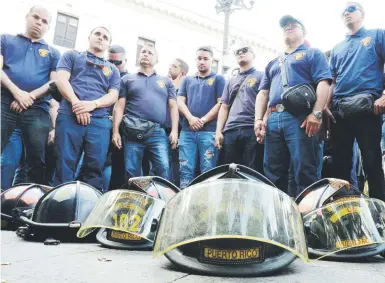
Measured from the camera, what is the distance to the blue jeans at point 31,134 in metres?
3.36

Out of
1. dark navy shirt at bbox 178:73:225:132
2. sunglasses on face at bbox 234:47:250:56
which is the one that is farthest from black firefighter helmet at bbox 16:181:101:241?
sunglasses on face at bbox 234:47:250:56

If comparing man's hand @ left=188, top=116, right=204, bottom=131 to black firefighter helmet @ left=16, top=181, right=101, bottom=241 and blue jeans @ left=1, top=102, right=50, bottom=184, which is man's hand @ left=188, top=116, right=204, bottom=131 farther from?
black firefighter helmet @ left=16, top=181, right=101, bottom=241

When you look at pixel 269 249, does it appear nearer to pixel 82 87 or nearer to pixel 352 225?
pixel 352 225

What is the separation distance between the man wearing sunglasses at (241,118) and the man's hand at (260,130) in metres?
0.28

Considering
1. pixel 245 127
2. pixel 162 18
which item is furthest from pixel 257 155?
pixel 162 18

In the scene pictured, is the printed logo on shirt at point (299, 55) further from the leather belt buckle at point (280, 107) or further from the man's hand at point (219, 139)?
the man's hand at point (219, 139)

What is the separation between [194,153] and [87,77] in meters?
1.32

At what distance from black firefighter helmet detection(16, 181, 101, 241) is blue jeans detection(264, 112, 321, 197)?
1529mm

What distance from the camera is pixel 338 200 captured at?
→ 1.80 m

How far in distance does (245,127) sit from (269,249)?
2.20 meters

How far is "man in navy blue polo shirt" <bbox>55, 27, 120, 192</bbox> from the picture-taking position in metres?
3.29

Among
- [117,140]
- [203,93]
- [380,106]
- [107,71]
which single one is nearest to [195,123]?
[203,93]

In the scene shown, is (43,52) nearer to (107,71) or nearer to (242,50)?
(107,71)

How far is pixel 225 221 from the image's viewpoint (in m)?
1.31
